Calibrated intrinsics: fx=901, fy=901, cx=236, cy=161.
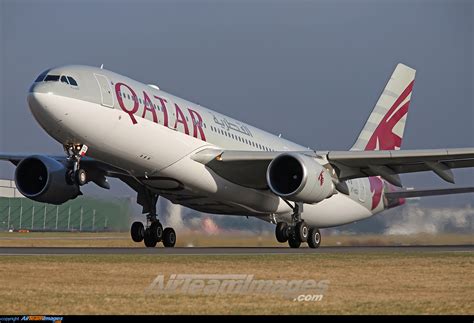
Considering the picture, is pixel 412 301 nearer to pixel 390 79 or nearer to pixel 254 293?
pixel 254 293

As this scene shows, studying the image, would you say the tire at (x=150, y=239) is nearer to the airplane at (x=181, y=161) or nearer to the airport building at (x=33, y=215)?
the airplane at (x=181, y=161)

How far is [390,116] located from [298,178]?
13.1 meters

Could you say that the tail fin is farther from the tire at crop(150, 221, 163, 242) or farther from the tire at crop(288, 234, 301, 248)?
the tire at crop(150, 221, 163, 242)

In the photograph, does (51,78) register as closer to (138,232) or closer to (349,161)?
(138,232)

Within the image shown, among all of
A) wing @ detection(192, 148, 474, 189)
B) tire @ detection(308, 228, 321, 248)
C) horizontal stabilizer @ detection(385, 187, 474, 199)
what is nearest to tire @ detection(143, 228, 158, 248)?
wing @ detection(192, 148, 474, 189)

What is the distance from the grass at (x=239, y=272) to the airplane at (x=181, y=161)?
5254 mm

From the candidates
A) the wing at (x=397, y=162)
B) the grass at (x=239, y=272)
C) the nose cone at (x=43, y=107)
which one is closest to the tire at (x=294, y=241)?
the wing at (x=397, y=162)

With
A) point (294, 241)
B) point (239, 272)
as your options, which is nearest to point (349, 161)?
point (294, 241)

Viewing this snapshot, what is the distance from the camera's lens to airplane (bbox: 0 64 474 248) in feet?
92.4

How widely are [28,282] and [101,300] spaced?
338cm

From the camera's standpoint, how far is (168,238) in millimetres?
35656

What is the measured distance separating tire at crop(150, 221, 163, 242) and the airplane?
49 mm

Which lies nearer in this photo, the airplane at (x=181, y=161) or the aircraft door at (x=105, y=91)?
the airplane at (x=181, y=161)

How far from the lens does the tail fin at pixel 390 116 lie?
139 feet
